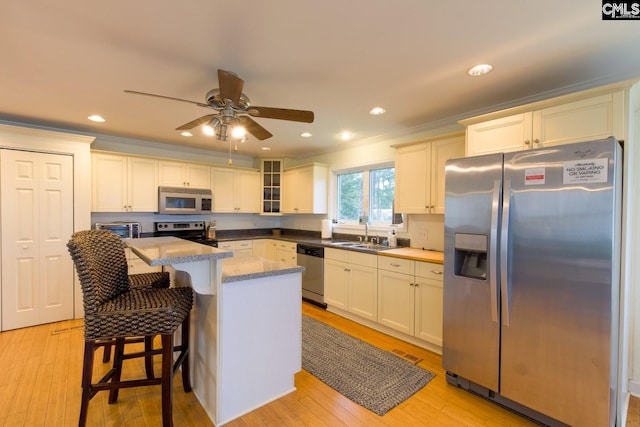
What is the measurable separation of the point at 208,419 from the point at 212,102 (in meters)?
2.21

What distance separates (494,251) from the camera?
193 cm

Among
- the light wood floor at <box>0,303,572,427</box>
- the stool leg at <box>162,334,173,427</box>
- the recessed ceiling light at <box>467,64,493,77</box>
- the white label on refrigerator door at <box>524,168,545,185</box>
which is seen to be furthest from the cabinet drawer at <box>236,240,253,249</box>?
the white label on refrigerator door at <box>524,168,545,185</box>

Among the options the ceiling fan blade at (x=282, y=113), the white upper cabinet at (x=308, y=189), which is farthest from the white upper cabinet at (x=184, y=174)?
the ceiling fan blade at (x=282, y=113)

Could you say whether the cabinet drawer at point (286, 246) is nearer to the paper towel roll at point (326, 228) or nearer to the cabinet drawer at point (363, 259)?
the paper towel roll at point (326, 228)

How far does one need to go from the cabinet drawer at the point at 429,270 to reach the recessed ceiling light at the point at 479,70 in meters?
1.59

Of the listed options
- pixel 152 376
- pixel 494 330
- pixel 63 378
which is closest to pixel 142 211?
pixel 63 378

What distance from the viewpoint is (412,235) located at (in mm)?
3600

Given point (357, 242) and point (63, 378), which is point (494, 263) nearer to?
point (357, 242)

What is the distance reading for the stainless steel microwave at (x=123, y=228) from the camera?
3.80m

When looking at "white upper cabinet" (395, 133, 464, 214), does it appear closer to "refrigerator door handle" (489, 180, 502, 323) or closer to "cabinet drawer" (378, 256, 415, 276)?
"cabinet drawer" (378, 256, 415, 276)

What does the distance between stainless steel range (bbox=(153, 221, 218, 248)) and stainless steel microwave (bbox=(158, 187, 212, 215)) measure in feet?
0.93

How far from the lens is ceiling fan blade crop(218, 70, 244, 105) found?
1699 millimetres

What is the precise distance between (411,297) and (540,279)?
1.30m

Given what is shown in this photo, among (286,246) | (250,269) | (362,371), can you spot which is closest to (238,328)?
(250,269)
